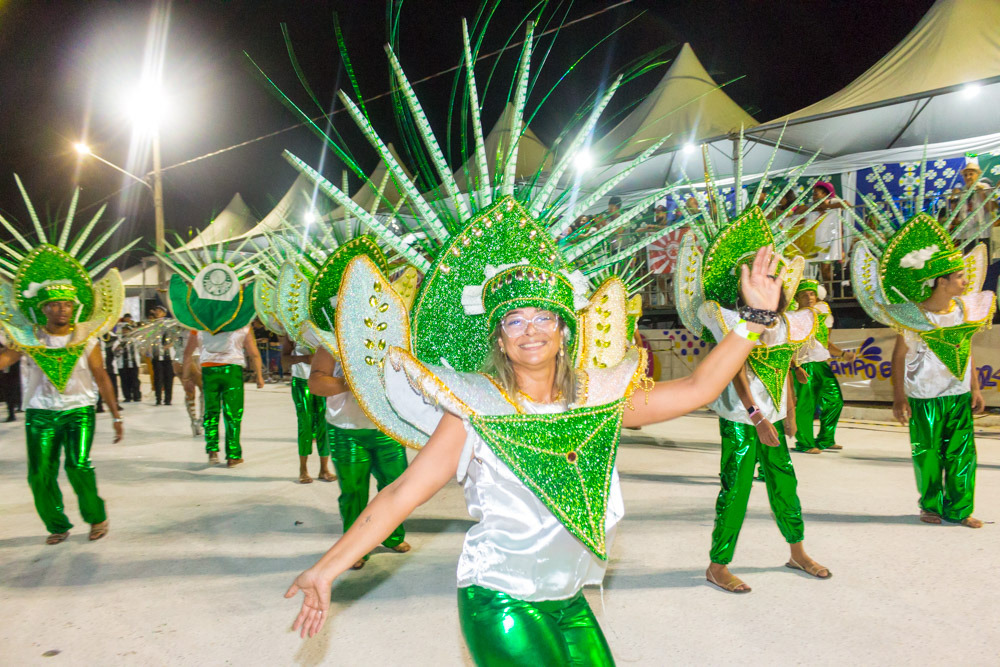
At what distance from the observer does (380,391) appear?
2326mm

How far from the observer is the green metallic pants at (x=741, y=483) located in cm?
376

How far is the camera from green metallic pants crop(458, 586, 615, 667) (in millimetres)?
1714

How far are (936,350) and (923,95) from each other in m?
7.66

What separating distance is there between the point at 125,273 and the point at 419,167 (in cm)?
3303

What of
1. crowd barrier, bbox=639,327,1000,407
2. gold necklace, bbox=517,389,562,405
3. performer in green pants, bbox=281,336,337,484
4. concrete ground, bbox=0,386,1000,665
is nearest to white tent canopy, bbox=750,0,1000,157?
crowd barrier, bbox=639,327,1000,407

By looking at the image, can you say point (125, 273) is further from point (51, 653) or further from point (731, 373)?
point (731, 373)

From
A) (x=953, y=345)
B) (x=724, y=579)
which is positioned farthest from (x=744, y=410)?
(x=953, y=345)

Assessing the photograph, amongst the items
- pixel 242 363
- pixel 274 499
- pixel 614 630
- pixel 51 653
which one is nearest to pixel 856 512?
pixel 614 630

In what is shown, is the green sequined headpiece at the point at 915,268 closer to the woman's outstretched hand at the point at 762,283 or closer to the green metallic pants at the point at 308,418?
the woman's outstretched hand at the point at 762,283

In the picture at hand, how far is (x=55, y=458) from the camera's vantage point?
15.9ft

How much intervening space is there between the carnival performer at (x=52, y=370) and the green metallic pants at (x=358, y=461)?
1.94 metres

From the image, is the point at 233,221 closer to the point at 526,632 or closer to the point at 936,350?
the point at 936,350

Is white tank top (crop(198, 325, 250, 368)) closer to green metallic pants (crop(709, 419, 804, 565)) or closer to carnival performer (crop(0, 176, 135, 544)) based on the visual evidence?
carnival performer (crop(0, 176, 135, 544))

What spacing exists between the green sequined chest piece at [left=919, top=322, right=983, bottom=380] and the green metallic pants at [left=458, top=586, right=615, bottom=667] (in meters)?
4.10
